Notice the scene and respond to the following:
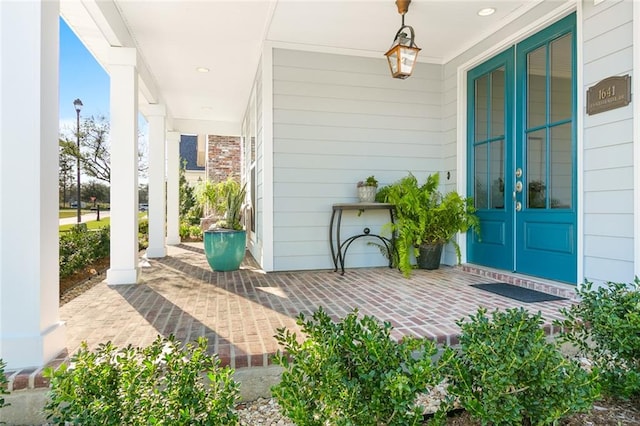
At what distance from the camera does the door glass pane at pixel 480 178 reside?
13.7 ft

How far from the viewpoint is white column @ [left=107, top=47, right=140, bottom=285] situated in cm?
366

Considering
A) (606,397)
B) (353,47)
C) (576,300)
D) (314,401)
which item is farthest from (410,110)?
(314,401)

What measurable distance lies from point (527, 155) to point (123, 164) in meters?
4.01

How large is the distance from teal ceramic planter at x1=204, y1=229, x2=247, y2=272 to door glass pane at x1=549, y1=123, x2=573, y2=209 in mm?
3289

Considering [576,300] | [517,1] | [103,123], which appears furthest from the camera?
[103,123]

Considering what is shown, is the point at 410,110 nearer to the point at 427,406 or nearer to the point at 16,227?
the point at 427,406

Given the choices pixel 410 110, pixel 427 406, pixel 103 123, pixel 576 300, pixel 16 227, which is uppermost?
pixel 103 123

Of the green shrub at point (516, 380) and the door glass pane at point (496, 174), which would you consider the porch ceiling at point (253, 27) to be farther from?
the green shrub at point (516, 380)

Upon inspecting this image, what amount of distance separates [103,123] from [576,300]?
9005mm

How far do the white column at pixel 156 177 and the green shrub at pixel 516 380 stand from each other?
214 inches

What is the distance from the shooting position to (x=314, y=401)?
1.31 meters

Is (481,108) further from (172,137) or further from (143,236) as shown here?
(143,236)

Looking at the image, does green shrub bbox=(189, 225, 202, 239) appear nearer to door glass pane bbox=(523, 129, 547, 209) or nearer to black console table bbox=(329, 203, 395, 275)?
black console table bbox=(329, 203, 395, 275)

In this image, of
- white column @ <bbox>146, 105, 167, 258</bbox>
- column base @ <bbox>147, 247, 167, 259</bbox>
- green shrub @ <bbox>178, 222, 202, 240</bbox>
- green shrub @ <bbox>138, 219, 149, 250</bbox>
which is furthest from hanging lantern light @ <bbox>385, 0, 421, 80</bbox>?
green shrub @ <bbox>178, 222, 202, 240</bbox>
